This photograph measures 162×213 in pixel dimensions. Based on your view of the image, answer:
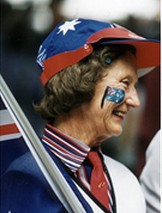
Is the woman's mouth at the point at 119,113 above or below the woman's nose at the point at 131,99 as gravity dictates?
below

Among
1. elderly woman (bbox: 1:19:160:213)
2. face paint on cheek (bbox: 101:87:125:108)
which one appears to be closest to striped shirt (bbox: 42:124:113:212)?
elderly woman (bbox: 1:19:160:213)

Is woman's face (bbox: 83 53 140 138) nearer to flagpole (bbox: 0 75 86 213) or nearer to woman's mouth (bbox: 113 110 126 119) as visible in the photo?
woman's mouth (bbox: 113 110 126 119)

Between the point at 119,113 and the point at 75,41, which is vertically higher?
the point at 75,41

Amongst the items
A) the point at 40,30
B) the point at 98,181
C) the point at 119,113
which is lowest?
the point at 98,181

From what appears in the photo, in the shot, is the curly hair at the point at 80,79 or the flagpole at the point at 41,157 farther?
the curly hair at the point at 80,79

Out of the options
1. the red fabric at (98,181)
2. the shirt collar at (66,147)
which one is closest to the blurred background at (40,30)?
the shirt collar at (66,147)

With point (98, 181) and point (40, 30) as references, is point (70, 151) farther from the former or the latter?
point (40, 30)

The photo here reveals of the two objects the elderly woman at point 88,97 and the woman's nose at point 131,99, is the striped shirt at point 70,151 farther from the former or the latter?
the woman's nose at point 131,99

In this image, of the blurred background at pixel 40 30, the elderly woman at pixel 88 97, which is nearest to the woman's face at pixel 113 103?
the elderly woman at pixel 88 97

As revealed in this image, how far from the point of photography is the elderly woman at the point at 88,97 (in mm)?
1020

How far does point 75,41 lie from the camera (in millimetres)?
1023

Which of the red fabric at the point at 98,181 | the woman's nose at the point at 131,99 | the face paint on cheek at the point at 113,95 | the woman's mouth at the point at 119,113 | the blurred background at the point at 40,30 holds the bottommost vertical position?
the red fabric at the point at 98,181

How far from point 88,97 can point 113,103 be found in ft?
0.18

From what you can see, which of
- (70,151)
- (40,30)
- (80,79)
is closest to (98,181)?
(70,151)
